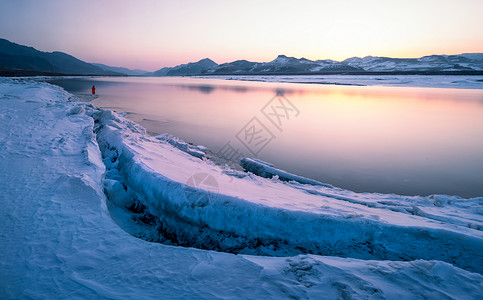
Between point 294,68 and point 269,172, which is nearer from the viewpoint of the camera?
point 269,172

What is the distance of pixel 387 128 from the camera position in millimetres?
13070

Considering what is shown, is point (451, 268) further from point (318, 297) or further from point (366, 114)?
point (366, 114)

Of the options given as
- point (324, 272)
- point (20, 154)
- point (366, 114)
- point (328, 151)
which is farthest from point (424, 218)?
point (366, 114)

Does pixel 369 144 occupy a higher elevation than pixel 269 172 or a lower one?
higher

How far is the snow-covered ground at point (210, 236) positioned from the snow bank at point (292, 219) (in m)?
0.02

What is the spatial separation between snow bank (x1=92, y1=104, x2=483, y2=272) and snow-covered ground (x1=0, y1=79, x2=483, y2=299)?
0.02 m

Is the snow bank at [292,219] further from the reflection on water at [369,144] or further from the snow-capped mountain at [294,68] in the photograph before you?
the snow-capped mountain at [294,68]

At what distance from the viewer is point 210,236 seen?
3564 millimetres

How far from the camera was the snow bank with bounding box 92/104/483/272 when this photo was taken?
9.93ft

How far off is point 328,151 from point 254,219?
21.4 feet

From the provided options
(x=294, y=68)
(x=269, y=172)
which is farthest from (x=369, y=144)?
(x=294, y=68)

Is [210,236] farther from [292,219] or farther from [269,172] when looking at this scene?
[269,172]

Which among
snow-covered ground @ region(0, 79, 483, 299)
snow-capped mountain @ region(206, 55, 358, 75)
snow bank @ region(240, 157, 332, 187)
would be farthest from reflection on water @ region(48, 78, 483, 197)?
snow-capped mountain @ region(206, 55, 358, 75)

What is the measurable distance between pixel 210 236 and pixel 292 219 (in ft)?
4.14
